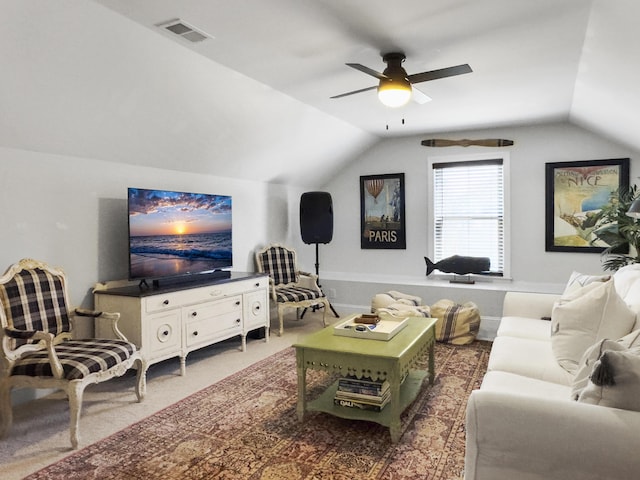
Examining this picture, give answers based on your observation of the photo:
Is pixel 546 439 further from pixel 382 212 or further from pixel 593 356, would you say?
pixel 382 212

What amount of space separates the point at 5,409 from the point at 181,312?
4.34 feet

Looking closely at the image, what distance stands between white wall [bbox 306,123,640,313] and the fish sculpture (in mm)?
226

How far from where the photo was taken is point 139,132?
3.61m

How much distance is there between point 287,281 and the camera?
18.0 ft

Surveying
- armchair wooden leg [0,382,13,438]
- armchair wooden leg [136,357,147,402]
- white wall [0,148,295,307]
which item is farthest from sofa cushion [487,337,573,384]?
white wall [0,148,295,307]

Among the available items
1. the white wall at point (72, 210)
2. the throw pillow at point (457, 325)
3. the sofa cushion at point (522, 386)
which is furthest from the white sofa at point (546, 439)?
the white wall at point (72, 210)

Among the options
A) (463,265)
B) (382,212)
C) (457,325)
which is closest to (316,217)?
(382,212)

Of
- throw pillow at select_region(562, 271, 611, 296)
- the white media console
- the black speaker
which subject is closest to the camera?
throw pillow at select_region(562, 271, 611, 296)

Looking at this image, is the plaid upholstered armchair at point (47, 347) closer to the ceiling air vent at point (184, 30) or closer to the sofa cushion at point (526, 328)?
the ceiling air vent at point (184, 30)

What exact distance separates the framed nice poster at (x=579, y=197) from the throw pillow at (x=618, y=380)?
398 cm

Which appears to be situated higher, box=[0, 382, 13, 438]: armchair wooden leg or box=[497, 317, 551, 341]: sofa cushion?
box=[497, 317, 551, 341]: sofa cushion

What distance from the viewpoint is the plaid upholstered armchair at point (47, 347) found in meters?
2.54

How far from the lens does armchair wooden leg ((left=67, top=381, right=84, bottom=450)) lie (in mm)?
2482

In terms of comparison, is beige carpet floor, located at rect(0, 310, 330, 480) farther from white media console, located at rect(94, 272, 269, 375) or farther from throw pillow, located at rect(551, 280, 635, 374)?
throw pillow, located at rect(551, 280, 635, 374)
